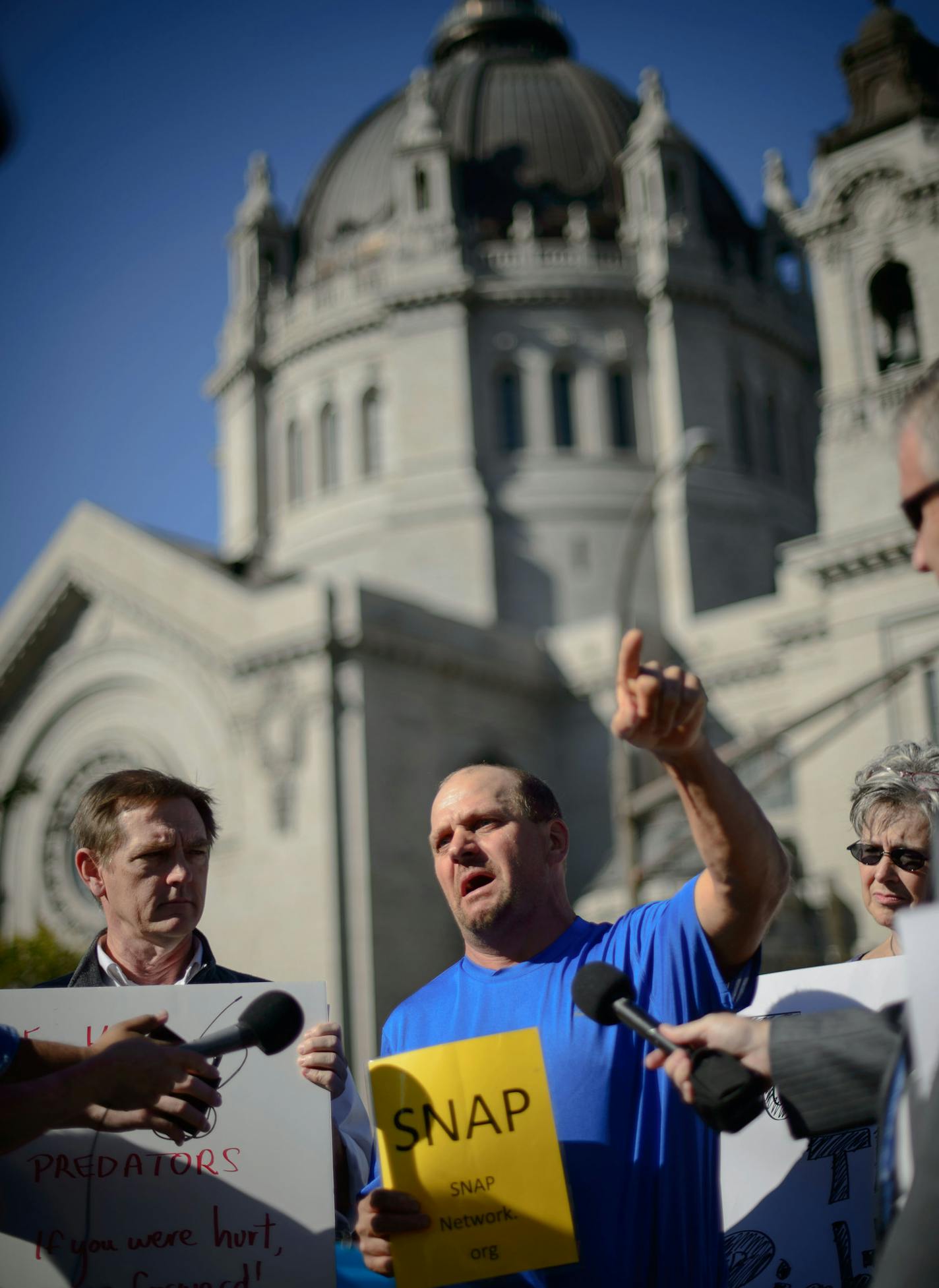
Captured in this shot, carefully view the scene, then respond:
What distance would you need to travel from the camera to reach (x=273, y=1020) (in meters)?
3.86

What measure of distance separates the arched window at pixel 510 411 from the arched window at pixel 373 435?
10.6 feet

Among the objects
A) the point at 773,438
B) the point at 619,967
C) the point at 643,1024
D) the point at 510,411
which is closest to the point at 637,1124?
the point at 619,967

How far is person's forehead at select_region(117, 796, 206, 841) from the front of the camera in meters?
4.37

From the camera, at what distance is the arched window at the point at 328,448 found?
41125mm

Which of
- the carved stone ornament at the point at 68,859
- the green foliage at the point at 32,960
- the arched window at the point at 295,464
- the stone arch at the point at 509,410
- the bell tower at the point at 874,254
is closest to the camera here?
the green foliage at the point at 32,960

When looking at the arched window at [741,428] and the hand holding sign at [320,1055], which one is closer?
the hand holding sign at [320,1055]

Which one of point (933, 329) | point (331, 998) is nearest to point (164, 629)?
point (331, 998)

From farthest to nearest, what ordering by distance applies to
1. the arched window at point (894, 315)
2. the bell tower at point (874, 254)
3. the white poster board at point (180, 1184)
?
the arched window at point (894, 315) < the bell tower at point (874, 254) < the white poster board at point (180, 1184)

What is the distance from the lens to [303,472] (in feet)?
138

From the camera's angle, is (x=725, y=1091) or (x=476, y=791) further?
(x=476, y=791)

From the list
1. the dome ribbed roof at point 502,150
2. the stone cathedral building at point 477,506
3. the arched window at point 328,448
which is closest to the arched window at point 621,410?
the stone cathedral building at point 477,506

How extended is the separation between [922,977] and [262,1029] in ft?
5.74

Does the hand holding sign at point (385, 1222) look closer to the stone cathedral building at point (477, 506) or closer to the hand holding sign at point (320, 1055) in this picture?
the hand holding sign at point (320, 1055)

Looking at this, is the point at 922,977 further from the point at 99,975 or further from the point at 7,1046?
the point at 99,975
